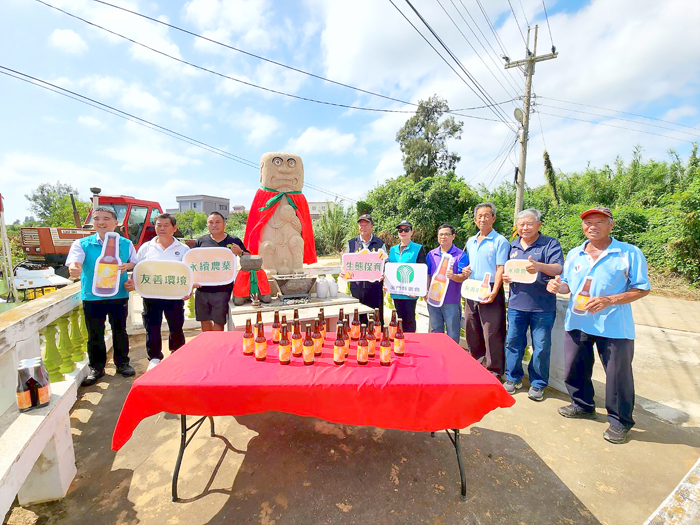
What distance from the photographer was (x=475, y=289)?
11.3 feet

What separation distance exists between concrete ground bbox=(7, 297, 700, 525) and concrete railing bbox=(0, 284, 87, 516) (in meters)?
0.15

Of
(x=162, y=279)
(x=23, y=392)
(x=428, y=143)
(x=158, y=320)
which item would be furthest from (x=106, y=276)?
(x=428, y=143)

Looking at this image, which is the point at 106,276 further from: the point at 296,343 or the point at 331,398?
the point at 331,398

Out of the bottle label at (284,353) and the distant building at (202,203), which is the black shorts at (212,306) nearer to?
the bottle label at (284,353)

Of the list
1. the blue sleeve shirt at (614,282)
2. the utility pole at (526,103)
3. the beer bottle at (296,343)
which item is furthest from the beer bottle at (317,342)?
the utility pole at (526,103)

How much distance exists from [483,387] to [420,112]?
2708cm

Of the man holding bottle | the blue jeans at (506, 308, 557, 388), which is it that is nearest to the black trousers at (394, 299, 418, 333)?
the blue jeans at (506, 308, 557, 388)

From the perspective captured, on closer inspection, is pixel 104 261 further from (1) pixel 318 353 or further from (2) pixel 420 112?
(2) pixel 420 112

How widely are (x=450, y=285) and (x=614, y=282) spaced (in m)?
1.55

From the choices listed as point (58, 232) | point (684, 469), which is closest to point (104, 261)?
point (684, 469)

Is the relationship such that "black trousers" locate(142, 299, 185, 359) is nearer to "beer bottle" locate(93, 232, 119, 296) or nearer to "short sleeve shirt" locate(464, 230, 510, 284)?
"beer bottle" locate(93, 232, 119, 296)

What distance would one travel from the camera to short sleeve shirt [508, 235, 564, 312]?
3070 millimetres

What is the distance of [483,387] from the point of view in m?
1.84

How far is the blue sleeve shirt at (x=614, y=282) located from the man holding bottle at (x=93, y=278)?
446 cm
